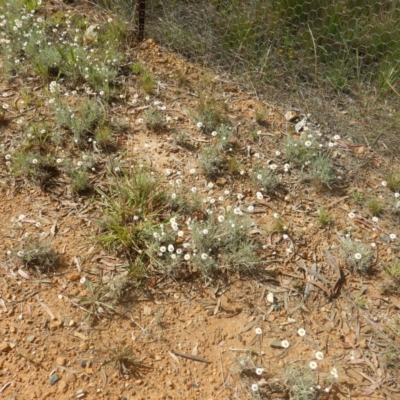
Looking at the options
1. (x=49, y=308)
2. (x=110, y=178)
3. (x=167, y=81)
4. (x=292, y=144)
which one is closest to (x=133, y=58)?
(x=167, y=81)

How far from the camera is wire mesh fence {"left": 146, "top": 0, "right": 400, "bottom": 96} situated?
4.23 m

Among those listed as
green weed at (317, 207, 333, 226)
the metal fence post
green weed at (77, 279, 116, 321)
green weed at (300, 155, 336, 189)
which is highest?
the metal fence post

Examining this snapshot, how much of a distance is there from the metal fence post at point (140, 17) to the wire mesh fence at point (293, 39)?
0.15 metres

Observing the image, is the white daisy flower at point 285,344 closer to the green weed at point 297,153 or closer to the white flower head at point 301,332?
the white flower head at point 301,332

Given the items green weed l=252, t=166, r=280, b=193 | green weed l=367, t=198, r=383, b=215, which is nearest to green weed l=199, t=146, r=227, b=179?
green weed l=252, t=166, r=280, b=193

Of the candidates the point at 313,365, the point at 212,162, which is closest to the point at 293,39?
the point at 212,162

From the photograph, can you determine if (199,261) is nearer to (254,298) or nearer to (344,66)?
(254,298)

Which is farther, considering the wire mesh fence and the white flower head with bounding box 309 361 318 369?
the wire mesh fence

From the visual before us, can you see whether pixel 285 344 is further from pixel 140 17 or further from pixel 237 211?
pixel 140 17

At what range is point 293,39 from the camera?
4.44 meters

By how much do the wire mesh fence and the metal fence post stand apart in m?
0.15

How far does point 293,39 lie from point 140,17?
160cm

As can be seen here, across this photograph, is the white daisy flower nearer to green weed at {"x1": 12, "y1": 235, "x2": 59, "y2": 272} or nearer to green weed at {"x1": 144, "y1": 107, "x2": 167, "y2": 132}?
green weed at {"x1": 12, "y1": 235, "x2": 59, "y2": 272}

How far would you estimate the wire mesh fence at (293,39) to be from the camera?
4.23 m
